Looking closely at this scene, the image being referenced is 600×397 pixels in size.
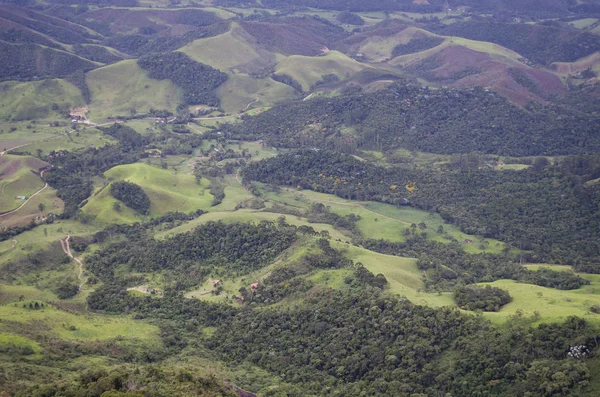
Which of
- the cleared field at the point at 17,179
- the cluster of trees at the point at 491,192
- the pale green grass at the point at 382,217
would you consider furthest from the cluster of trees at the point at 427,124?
the cleared field at the point at 17,179

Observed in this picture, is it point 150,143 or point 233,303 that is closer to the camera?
point 233,303

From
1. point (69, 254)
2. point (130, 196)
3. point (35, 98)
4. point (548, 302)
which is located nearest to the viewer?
point (548, 302)

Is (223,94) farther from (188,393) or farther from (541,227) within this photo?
(188,393)

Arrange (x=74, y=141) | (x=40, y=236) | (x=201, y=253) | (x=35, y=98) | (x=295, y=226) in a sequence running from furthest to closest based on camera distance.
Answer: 1. (x=35, y=98)
2. (x=74, y=141)
3. (x=295, y=226)
4. (x=40, y=236)
5. (x=201, y=253)

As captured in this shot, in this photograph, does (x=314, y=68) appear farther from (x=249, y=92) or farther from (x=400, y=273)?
(x=400, y=273)

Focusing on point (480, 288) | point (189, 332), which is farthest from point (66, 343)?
point (480, 288)

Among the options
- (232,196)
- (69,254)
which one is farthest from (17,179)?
(232,196)

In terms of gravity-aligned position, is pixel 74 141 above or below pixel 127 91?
below
